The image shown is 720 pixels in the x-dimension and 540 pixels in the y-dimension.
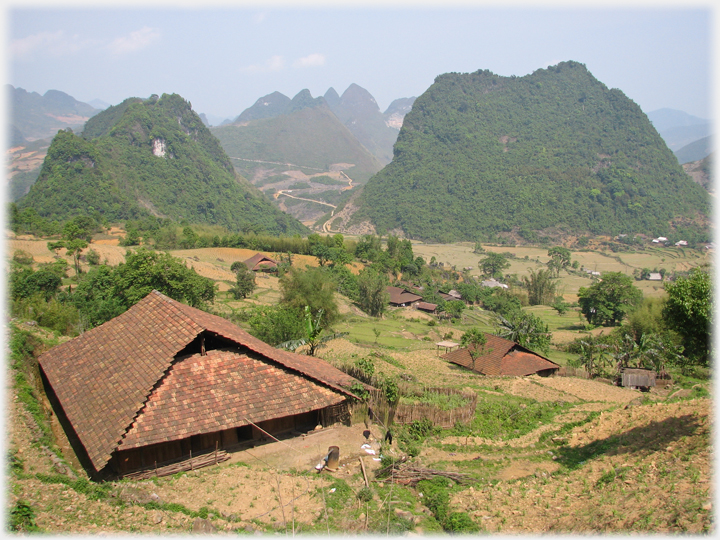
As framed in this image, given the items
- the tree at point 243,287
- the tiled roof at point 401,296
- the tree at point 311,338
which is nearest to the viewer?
the tree at point 311,338

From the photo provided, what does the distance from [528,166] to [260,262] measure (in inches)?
4641

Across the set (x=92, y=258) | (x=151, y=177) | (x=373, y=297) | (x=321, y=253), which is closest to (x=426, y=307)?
(x=373, y=297)

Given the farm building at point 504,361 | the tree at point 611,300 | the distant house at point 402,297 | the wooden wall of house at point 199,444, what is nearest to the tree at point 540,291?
the tree at point 611,300

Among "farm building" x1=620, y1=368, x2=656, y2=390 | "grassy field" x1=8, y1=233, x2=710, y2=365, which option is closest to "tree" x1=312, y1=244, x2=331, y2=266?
"grassy field" x1=8, y1=233, x2=710, y2=365

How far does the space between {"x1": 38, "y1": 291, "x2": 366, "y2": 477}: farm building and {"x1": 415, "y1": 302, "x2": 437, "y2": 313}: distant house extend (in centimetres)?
4478

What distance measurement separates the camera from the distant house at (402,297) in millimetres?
60938

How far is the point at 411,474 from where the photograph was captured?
35.9 feet

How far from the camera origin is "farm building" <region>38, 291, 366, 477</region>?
1085cm

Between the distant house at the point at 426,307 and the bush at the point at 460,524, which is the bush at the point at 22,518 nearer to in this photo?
the bush at the point at 460,524

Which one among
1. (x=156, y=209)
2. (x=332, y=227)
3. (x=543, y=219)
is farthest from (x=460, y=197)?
(x=156, y=209)

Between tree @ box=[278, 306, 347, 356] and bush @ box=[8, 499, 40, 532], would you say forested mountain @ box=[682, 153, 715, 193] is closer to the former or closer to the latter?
tree @ box=[278, 306, 347, 356]

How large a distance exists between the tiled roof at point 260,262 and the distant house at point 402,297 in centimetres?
1643

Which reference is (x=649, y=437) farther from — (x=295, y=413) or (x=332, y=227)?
(x=332, y=227)

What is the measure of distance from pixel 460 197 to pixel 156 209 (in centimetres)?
8898
